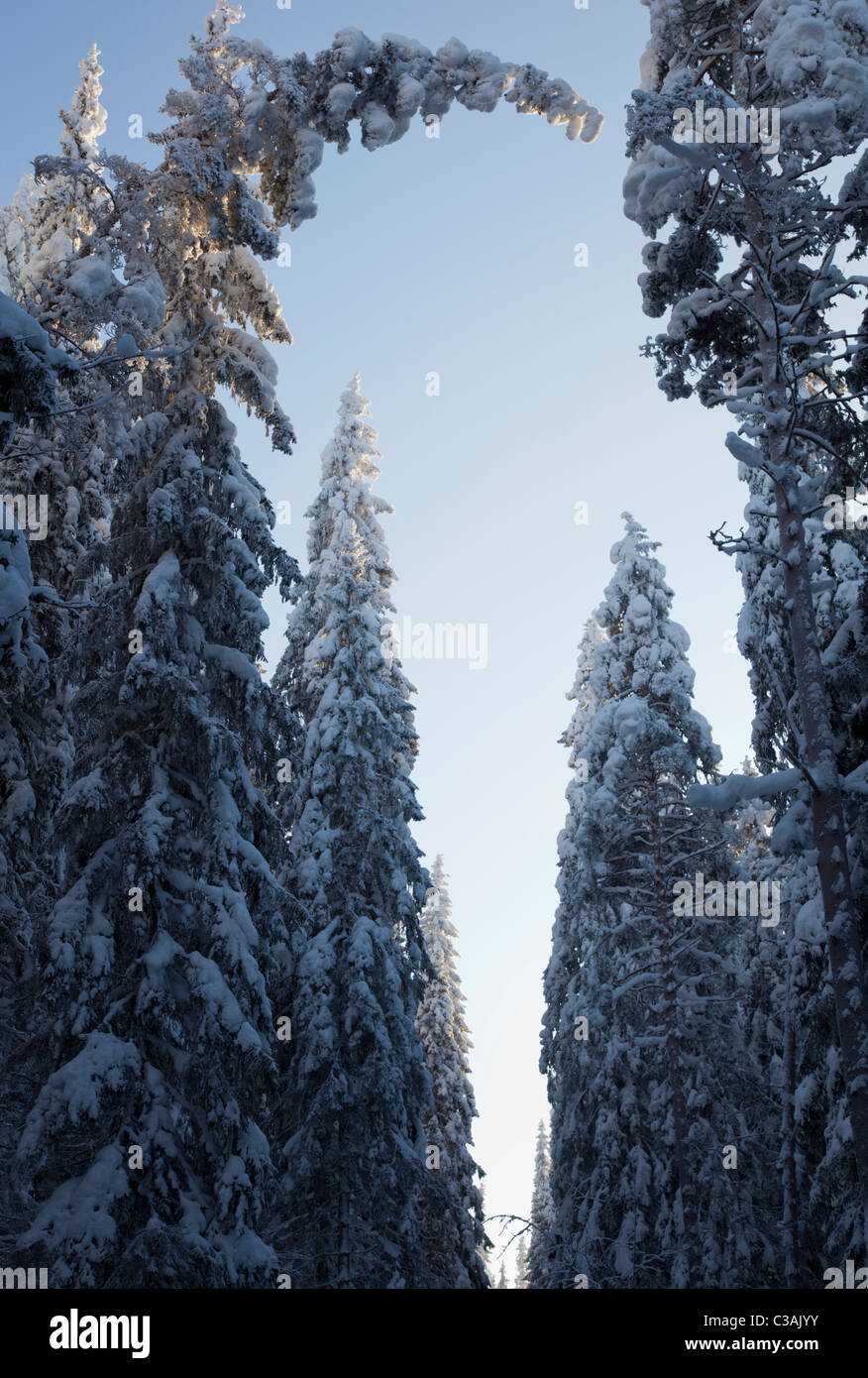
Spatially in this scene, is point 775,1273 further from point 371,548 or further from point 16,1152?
point 371,548

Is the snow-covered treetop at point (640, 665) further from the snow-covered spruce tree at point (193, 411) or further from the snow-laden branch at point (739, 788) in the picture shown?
the snow-laden branch at point (739, 788)

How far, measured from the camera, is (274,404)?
14.2 meters

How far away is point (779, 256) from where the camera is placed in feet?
33.8

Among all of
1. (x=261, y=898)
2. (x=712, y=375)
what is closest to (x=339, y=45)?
(x=712, y=375)

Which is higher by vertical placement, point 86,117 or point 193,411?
point 86,117

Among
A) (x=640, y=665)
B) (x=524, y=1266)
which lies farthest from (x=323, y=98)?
(x=524, y=1266)

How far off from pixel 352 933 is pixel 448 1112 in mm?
14492

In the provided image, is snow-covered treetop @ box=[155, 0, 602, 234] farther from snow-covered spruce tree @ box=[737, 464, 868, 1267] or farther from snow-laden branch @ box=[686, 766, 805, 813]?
snow-laden branch @ box=[686, 766, 805, 813]

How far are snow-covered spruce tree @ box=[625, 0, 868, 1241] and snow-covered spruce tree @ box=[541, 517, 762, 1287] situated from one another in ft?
29.1

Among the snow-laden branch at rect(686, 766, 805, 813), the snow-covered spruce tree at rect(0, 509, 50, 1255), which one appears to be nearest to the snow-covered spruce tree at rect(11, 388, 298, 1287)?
the snow-covered spruce tree at rect(0, 509, 50, 1255)

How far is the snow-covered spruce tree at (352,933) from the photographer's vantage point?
16.7m

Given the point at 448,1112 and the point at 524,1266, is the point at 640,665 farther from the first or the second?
the point at 524,1266

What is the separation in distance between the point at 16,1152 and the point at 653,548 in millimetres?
18848

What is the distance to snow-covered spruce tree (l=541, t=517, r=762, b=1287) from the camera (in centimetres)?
1861
